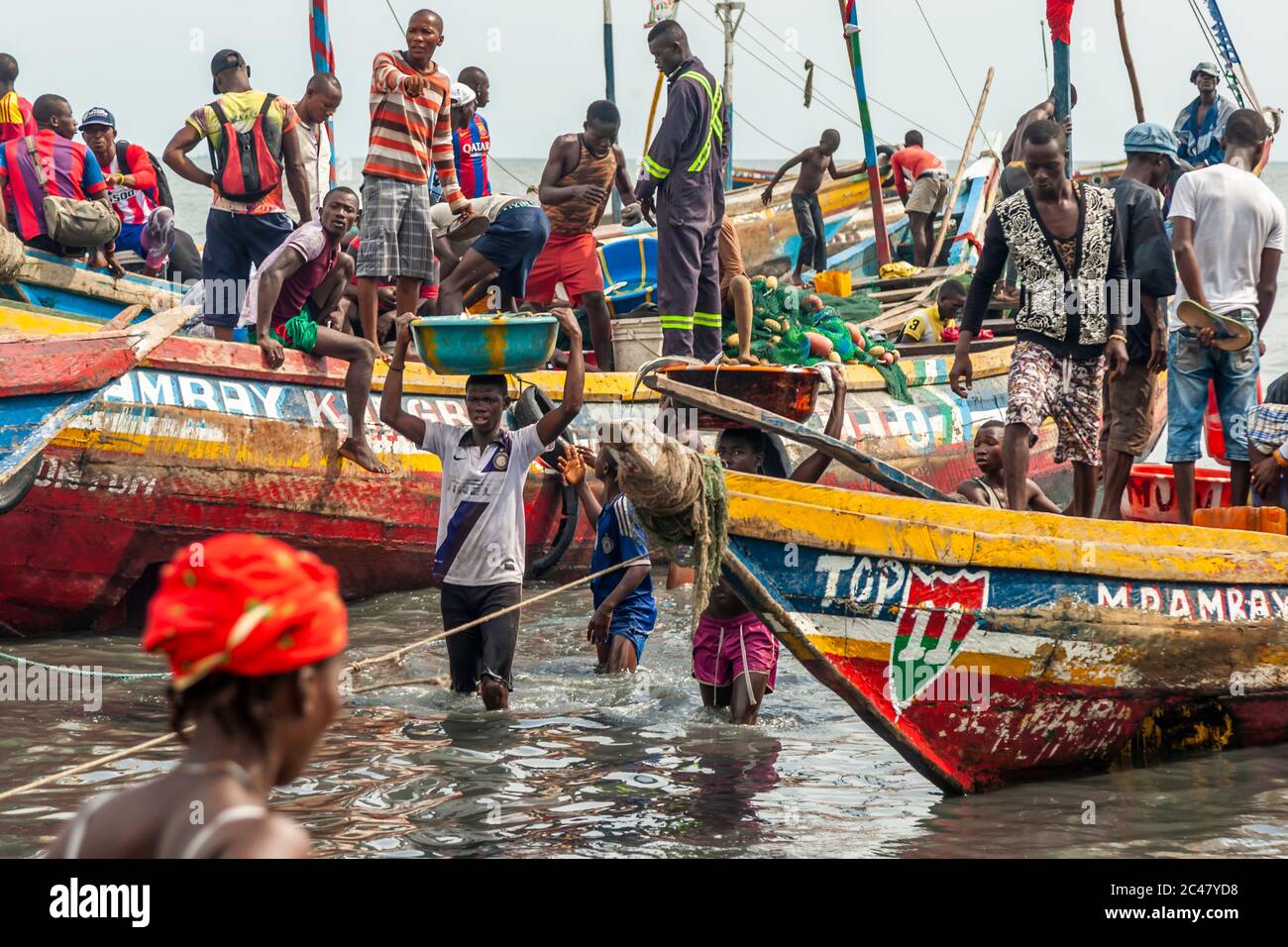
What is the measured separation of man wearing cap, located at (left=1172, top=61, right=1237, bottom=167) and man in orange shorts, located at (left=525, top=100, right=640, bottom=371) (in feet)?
18.8

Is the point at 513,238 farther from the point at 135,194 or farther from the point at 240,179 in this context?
the point at 135,194

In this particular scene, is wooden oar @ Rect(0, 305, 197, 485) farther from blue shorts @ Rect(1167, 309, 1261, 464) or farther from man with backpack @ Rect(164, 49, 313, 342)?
blue shorts @ Rect(1167, 309, 1261, 464)

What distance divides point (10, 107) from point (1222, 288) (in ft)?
29.0

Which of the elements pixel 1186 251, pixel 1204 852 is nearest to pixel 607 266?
pixel 1186 251

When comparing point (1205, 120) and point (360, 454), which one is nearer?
point (360, 454)

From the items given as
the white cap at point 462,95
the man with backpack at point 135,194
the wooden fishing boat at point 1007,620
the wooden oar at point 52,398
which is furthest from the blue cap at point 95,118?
the wooden fishing boat at point 1007,620

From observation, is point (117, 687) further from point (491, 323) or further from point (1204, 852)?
point (1204, 852)

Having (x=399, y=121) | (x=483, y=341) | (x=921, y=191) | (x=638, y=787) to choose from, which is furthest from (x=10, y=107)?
(x=921, y=191)

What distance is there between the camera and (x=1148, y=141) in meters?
7.87

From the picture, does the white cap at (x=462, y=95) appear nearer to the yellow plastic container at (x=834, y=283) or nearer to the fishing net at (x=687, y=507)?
the yellow plastic container at (x=834, y=283)

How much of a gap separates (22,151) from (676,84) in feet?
15.2

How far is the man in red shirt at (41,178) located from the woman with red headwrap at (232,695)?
376 inches

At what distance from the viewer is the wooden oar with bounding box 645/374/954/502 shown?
224 inches

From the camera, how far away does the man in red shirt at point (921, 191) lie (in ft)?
59.6
